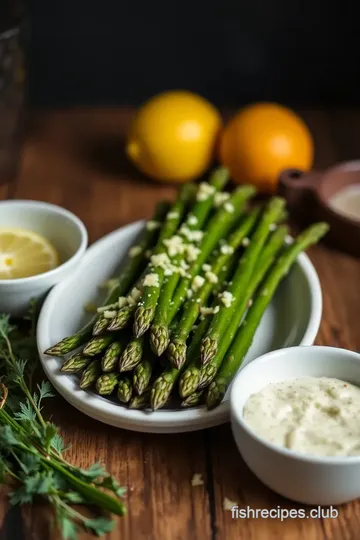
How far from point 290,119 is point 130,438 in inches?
35.1

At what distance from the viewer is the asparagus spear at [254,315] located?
1088 millimetres

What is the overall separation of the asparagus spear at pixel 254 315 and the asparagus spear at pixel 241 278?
1.2 inches

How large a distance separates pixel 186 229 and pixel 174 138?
0.36 m

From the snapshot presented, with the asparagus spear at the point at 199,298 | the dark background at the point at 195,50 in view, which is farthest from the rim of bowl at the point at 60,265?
the dark background at the point at 195,50

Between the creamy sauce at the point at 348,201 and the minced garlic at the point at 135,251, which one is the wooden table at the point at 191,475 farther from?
the minced garlic at the point at 135,251

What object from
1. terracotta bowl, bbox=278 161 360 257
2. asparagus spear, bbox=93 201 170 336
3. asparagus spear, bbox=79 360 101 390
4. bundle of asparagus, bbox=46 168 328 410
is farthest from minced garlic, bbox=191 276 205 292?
terracotta bowl, bbox=278 161 360 257

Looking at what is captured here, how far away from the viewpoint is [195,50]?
2012 mm

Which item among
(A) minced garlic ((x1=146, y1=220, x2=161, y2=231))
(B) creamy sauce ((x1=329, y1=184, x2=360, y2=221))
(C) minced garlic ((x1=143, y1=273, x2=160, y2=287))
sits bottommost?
(B) creamy sauce ((x1=329, y1=184, x2=360, y2=221))

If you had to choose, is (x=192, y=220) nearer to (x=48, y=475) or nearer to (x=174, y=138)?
(x=174, y=138)

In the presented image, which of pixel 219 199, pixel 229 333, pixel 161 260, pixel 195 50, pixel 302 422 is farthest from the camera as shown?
pixel 195 50

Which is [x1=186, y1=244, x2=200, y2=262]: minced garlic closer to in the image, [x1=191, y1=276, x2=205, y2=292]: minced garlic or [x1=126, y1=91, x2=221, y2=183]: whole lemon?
[x1=191, y1=276, x2=205, y2=292]: minced garlic

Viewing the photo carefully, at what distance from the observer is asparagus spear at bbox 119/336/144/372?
1105 millimetres

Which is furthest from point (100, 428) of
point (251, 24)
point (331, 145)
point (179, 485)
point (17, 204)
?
point (251, 24)

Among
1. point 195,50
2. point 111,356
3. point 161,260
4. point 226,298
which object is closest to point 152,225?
point 161,260
